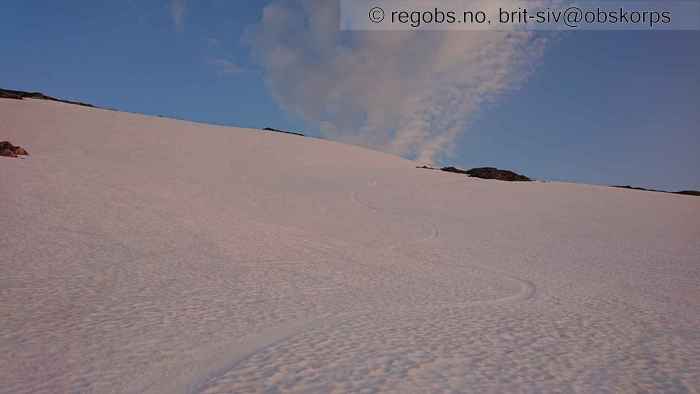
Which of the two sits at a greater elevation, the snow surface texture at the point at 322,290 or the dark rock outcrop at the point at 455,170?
the dark rock outcrop at the point at 455,170

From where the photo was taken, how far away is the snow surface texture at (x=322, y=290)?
4.28 metres

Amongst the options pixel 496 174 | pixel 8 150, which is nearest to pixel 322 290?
pixel 8 150

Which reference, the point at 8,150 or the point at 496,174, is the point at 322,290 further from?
the point at 496,174

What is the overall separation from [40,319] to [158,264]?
3017mm

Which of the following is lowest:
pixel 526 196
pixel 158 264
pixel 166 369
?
pixel 166 369

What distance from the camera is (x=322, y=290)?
7512 millimetres

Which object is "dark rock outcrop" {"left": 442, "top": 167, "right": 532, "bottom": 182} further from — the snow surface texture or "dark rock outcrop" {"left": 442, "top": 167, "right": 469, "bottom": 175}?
the snow surface texture

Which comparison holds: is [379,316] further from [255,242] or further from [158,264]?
[255,242]

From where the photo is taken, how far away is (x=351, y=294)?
7387 millimetres

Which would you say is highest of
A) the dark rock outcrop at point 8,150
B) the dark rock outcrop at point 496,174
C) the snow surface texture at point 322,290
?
the dark rock outcrop at point 496,174

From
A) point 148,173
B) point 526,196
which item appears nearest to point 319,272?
point 148,173

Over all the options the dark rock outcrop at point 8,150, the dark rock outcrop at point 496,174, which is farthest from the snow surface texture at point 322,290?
the dark rock outcrop at point 496,174

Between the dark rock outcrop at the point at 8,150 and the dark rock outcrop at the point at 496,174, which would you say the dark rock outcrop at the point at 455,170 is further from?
the dark rock outcrop at the point at 8,150

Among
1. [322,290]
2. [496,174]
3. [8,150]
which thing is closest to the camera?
[322,290]
